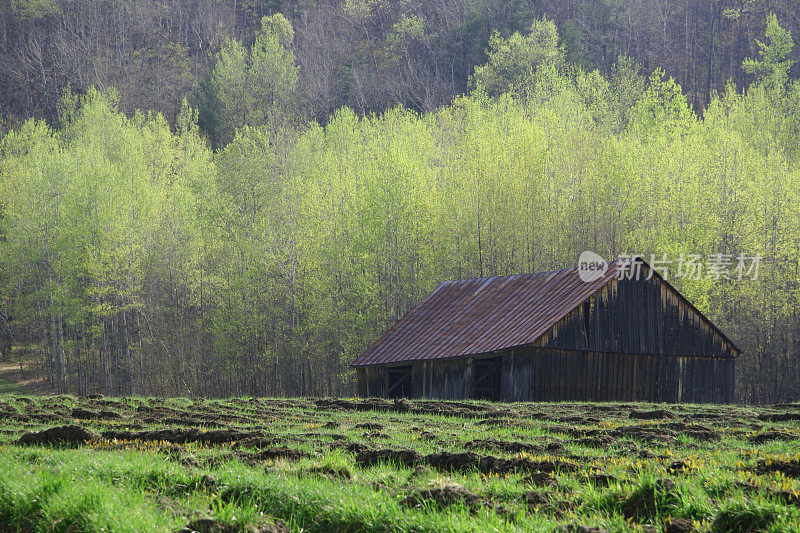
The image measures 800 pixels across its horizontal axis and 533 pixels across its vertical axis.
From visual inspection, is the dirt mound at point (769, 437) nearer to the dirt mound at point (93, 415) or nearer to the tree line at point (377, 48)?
the dirt mound at point (93, 415)

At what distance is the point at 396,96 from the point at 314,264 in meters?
39.2

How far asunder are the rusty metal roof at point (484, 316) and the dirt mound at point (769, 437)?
13277mm

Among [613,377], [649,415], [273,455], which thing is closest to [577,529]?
[273,455]

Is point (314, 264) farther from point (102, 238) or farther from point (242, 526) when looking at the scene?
point (242, 526)

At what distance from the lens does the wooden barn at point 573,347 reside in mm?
26625

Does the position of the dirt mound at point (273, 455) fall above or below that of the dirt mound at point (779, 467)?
below

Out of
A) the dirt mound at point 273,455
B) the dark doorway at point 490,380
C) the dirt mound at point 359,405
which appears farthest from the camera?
the dark doorway at point 490,380

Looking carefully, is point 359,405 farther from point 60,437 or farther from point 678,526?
point 678,526

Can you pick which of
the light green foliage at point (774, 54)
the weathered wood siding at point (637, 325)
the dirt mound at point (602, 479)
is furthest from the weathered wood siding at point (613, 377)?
the light green foliage at point (774, 54)

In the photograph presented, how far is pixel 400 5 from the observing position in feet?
287

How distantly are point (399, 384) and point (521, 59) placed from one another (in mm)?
38332

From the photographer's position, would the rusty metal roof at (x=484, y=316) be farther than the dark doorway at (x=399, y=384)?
No

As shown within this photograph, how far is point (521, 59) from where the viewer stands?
61.9 meters

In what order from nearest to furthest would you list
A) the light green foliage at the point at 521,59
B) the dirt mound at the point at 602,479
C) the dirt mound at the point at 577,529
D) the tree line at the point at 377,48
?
the dirt mound at the point at 577,529, the dirt mound at the point at 602,479, the light green foliage at the point at 521,59, the tree line at the point at 377,48
